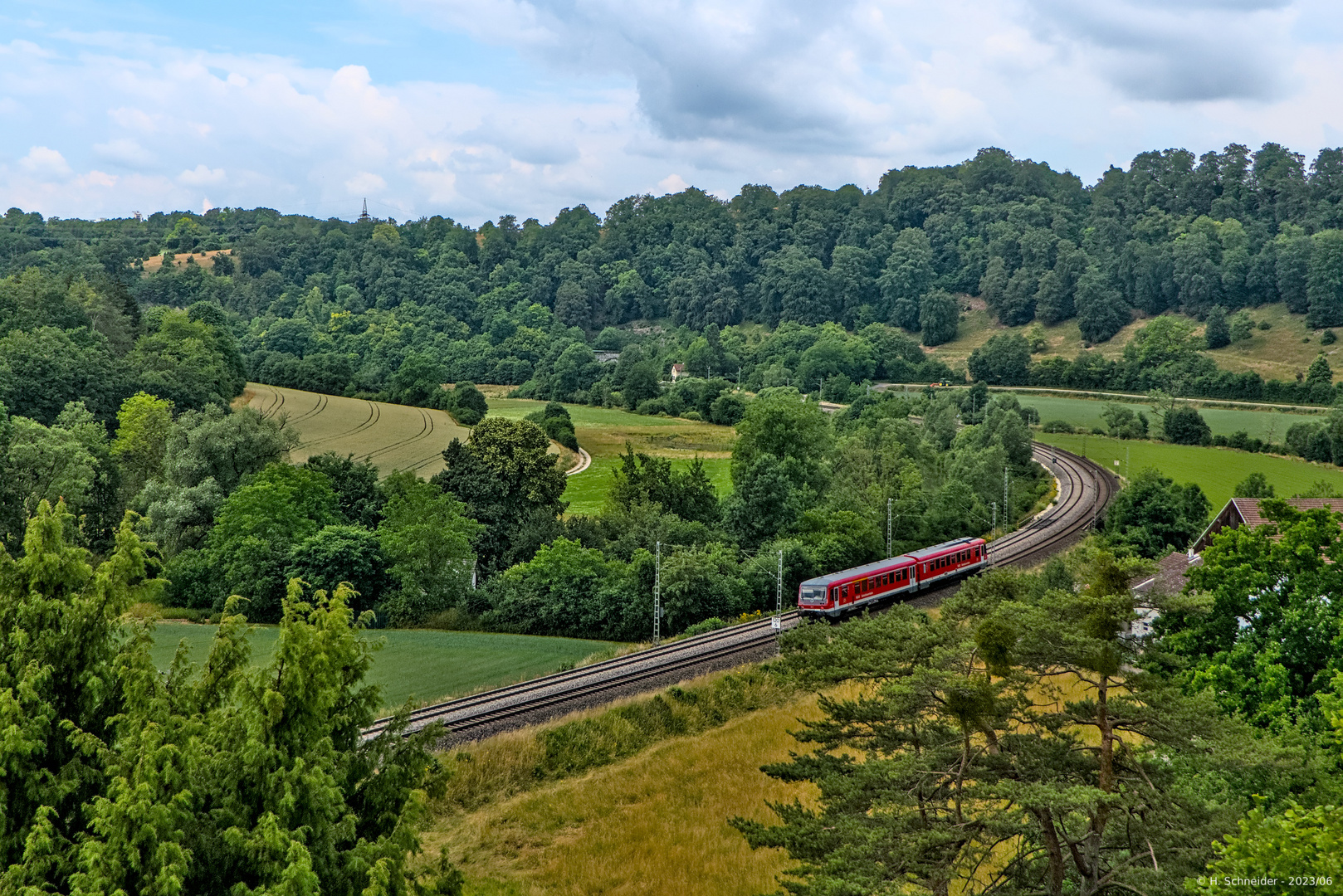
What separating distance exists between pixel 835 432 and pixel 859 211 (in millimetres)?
112213

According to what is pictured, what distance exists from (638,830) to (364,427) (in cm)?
6538

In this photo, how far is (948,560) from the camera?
4372cm

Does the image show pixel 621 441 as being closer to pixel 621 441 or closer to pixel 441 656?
pixel 621 441

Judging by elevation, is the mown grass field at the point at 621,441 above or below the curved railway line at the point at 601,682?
above

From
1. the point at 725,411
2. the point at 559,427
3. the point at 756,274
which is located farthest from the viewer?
the point at 756,274

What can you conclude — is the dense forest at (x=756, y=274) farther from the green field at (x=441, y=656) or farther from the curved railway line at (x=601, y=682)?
the curved railway line at (x=601, y=682)

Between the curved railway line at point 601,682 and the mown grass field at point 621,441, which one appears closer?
the curved railway line at point 601,682

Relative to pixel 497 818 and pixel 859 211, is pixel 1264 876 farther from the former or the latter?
pixel 859 211

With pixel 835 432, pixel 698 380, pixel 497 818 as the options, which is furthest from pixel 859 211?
pixel 497 818

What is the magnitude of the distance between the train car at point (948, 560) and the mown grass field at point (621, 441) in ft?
70.5

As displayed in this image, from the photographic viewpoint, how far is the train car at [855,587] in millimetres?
36619

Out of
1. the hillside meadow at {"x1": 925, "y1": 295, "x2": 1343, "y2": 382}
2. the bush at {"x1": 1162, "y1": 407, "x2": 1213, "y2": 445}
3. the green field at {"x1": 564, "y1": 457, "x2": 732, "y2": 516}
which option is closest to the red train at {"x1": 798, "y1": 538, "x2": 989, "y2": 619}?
the green field at {"x1": 564, "y1": 457, "x2": 732, "y2": 516}

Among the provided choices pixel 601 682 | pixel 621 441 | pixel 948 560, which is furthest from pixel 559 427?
pixel 601 682

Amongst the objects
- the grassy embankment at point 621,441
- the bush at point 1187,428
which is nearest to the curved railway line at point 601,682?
the grassy embankment at point 621,441
